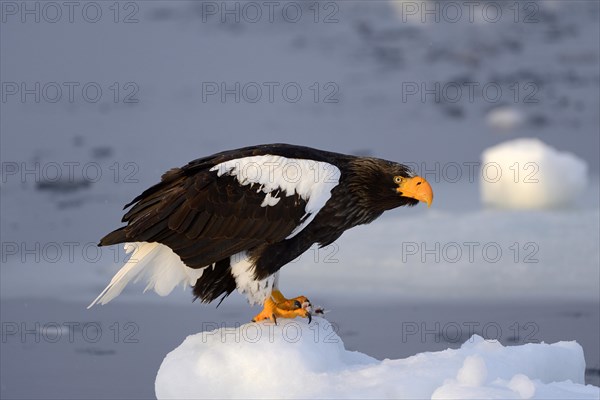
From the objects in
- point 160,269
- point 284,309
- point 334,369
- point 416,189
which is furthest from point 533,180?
point 334,369

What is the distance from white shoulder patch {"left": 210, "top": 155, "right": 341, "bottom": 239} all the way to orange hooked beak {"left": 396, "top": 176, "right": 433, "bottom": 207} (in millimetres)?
321

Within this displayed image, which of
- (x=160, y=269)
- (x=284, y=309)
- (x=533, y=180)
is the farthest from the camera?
(x=533, y=180)

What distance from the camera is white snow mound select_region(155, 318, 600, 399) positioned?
5141 mm

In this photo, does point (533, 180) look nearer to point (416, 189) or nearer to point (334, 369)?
point (416, 189)

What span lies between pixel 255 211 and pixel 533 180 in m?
3.74

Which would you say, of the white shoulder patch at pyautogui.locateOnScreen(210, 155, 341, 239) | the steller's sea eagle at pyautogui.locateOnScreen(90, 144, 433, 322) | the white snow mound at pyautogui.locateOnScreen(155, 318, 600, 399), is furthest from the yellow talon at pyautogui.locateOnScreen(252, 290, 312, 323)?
the white shoulder patch at pyautogui.locateOnScreen(210, 155, 341, 239)

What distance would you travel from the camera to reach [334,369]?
5684mm

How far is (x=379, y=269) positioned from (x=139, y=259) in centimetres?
268

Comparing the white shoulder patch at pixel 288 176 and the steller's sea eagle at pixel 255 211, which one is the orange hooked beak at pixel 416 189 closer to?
the steller's sea eagle at pixel 255 211

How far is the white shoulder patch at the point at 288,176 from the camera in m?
6.26

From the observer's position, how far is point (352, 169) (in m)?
6.45

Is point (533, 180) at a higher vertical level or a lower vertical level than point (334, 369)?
higher

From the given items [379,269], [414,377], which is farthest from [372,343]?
[414,377]

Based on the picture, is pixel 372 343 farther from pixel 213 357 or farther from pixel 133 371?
pixel 213 357
